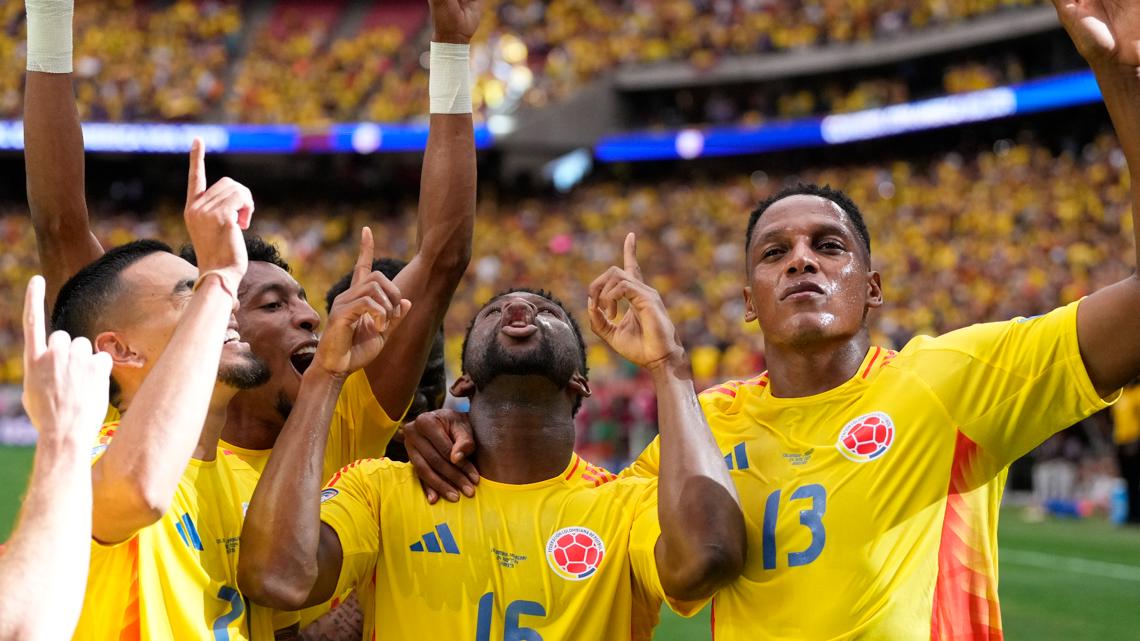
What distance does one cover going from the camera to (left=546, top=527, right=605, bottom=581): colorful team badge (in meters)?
3.55

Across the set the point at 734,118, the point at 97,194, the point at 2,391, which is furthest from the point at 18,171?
the point at 734,118

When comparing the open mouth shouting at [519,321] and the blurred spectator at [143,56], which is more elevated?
the blurred spectator at [143,56]

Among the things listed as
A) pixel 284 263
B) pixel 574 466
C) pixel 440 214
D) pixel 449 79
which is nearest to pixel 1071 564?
pixel 574 466

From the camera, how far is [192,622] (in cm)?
301

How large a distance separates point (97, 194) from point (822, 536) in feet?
121

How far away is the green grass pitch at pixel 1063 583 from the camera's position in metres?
8.71

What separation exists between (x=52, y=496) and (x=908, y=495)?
2.22 meters

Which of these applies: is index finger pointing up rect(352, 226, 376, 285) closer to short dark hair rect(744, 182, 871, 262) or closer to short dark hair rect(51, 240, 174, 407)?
short dark hair rect(51, 240, 174, 407)

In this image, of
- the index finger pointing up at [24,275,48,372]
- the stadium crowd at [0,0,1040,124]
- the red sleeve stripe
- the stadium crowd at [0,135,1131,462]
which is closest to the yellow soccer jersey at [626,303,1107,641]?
the red sleeve stripe

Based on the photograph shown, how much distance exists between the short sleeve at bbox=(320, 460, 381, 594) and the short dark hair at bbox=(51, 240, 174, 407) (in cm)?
70

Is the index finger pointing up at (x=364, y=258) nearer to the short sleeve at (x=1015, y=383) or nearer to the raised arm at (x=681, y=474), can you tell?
the raised arm at (x=681, y=474)

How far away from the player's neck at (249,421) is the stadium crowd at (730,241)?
15738 millimetres

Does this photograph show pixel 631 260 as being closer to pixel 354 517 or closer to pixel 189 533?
pixel 354 517

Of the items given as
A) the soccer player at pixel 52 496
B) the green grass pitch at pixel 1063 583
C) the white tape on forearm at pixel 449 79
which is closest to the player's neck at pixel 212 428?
the soccer player at pixel 52 496
